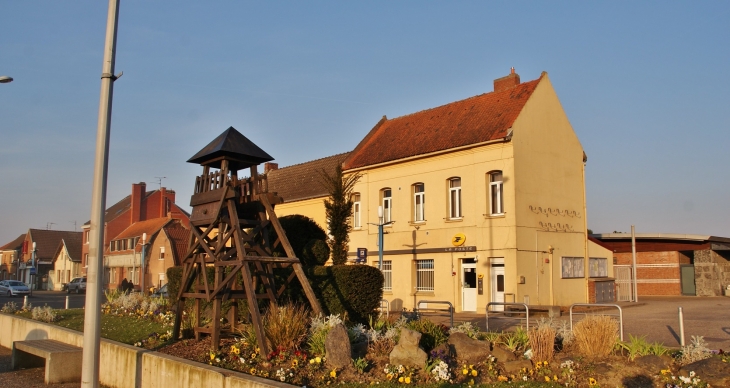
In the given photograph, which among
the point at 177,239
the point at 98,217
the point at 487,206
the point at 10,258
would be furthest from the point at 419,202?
the point at 10,258

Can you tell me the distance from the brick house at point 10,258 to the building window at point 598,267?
87.4m

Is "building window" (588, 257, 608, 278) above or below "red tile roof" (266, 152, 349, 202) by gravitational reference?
below

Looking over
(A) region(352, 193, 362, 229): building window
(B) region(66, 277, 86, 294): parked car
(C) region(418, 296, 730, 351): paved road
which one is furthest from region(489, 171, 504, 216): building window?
(B) region(66, 277, 86, 294): parked car

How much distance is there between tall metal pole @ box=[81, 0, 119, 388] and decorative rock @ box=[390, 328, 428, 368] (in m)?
4.14

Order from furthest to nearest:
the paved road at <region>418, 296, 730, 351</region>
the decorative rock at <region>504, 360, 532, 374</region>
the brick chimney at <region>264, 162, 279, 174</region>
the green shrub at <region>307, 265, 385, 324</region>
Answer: the brick chimney at <region>264, 162, 279, 174</region> → the paved road at <region>418, 296, 730, 351</region> → the green shrub at <region>307, 265, 385, 324</region> → the decorative rock at <region>504, 360, 532, 374</region>

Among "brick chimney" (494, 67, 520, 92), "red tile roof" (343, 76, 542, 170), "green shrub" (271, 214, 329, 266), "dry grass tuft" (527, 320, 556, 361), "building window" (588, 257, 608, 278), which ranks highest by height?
"brick chimney" (494, 67, 520, 92)

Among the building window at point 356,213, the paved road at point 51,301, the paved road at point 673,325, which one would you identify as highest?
the building window at point 356,213

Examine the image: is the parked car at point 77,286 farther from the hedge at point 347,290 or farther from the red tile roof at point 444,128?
the hedge at point 347,290

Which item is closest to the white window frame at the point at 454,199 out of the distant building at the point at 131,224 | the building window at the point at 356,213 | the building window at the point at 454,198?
the building window at the point at 454,198

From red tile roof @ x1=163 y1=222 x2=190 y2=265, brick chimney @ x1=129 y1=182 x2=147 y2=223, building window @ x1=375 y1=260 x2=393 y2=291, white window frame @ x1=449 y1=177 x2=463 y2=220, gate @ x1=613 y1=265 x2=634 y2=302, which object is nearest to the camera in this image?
white window frame @ x1=449 y1=177 x2=463 y2=220

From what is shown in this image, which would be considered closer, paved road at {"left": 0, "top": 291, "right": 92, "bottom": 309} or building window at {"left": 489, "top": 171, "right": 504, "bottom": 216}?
building window at {"left": 489, "top": 171, "right": 504, "bottom": 216}

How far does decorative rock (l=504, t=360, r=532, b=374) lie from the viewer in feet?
31.2

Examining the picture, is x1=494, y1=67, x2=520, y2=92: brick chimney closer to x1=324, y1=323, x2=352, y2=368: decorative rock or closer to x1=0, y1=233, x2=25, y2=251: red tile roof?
x1=324, y1=323, x2=352, y2=368: decorative rock

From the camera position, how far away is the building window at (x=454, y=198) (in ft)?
94.0
